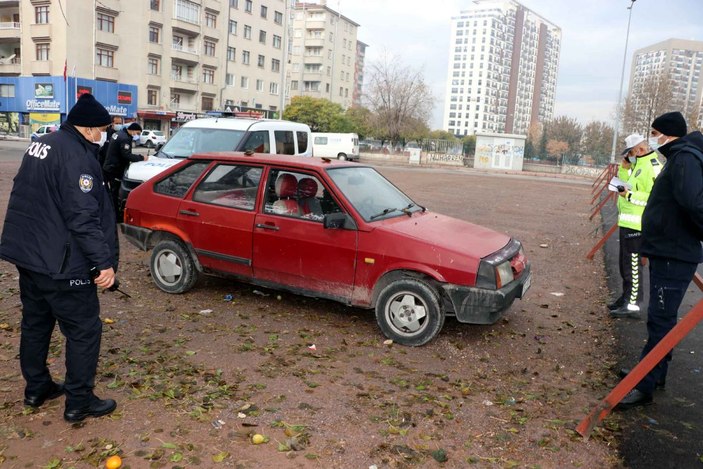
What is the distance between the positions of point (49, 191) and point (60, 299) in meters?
0.64

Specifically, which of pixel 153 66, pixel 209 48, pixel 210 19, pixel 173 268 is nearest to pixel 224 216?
pixel 173 268

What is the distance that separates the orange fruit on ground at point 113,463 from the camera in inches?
119

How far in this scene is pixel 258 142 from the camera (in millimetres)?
10250

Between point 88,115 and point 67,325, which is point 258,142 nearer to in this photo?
point 88,115

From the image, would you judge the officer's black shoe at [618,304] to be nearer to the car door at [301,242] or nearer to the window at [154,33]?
the car door at [301,242]

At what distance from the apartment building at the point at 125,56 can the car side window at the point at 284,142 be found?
33.0 metres

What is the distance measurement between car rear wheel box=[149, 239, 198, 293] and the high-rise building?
16399cm

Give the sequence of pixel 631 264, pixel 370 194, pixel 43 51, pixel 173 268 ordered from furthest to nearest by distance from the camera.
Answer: pixel 43 51
pixel 173 268
pixel 631 264
pixel 370 194

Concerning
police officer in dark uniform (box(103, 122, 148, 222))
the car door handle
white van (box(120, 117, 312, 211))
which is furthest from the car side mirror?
police officer in dark uniform (box(103, 122, 148, 222))

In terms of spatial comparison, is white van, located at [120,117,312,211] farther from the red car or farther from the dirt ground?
the red car

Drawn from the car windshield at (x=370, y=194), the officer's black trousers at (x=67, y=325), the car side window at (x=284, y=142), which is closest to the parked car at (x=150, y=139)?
the car side window at (x=284, y=142)

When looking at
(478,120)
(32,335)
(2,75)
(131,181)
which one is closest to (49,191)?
(32,335)

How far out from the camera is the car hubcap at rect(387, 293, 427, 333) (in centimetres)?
500

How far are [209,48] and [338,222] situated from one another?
58.4 meters
